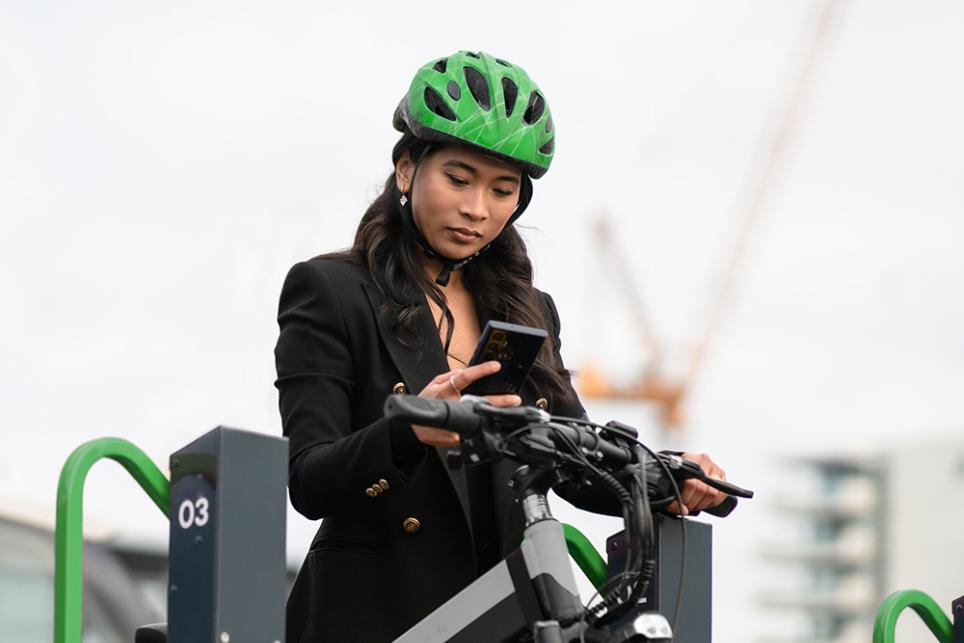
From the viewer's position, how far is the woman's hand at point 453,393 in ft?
11.5

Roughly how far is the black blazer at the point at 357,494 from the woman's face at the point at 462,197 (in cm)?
26

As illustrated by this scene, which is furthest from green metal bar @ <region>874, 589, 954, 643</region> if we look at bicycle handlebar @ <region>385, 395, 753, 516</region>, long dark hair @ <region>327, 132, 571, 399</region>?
bicycle handlebar @ <region>385, 395, 753, 516</region>

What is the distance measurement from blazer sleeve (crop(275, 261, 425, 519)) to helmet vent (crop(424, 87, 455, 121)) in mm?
484

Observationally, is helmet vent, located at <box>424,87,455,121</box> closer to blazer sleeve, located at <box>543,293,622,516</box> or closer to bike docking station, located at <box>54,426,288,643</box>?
blazer sleeve, located at <box>543,293,622,516</box>

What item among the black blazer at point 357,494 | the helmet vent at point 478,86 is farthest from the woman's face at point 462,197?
the black blazer at point 357,494

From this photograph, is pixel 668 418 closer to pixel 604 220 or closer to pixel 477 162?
pixel 604 220

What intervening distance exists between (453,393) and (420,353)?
66 centimetres

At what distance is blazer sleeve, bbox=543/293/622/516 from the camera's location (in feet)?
13.1

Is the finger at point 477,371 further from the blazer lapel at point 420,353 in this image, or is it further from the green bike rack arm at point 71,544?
the green bike rack arm at point 71,544

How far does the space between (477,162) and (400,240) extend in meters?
0.34

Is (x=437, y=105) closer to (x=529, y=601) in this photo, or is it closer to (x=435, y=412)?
(x=435, y=412)

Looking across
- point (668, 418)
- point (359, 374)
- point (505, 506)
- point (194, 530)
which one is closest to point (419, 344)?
point (359, 374)

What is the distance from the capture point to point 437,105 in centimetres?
427

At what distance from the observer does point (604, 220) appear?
84.1 metres
